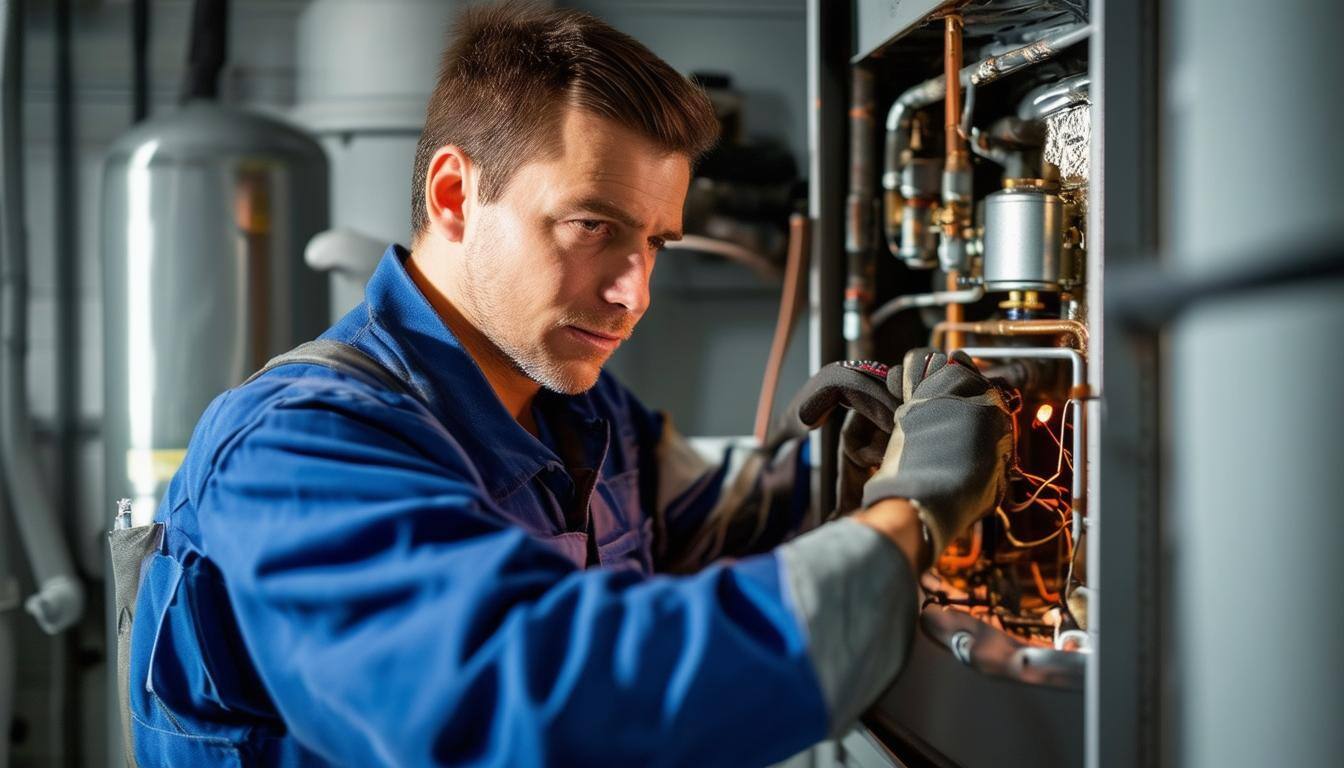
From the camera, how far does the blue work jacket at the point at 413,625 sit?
0.63 m

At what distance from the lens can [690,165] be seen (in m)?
1.05

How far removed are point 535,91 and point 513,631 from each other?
521mm

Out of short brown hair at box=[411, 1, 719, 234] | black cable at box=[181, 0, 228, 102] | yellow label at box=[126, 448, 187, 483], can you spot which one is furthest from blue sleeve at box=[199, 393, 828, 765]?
black cable at box=[181, 0, 228, 102]

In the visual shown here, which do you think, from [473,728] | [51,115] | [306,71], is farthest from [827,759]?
[51,115]

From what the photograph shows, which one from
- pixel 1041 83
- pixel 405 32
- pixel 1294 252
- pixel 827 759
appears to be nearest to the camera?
pixel 1294 252

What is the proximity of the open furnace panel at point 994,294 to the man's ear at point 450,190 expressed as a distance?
45 cm

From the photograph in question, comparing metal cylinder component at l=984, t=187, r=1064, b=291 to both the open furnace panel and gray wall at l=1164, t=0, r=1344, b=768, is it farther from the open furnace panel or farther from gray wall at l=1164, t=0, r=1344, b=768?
gray wall at l=1164, t=0, r=1344, b=768

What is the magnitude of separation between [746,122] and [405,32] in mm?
628

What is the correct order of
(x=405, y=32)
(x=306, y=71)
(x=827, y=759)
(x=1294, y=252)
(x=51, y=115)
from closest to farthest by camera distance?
1. (x=1294, y=252)
2. (x=827, y=759)
3. (x=405, y=32)
4. (x=306, y=71)
5. (x=51, y=115)

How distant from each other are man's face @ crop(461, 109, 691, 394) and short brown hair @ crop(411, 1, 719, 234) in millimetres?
19

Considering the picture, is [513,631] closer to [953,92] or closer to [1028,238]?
[1028,238]

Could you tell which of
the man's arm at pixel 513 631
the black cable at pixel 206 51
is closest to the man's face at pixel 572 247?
the man's arm at pixel 513 631

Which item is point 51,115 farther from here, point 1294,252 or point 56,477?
point 1294,252

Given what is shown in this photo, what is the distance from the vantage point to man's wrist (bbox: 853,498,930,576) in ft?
2.34
